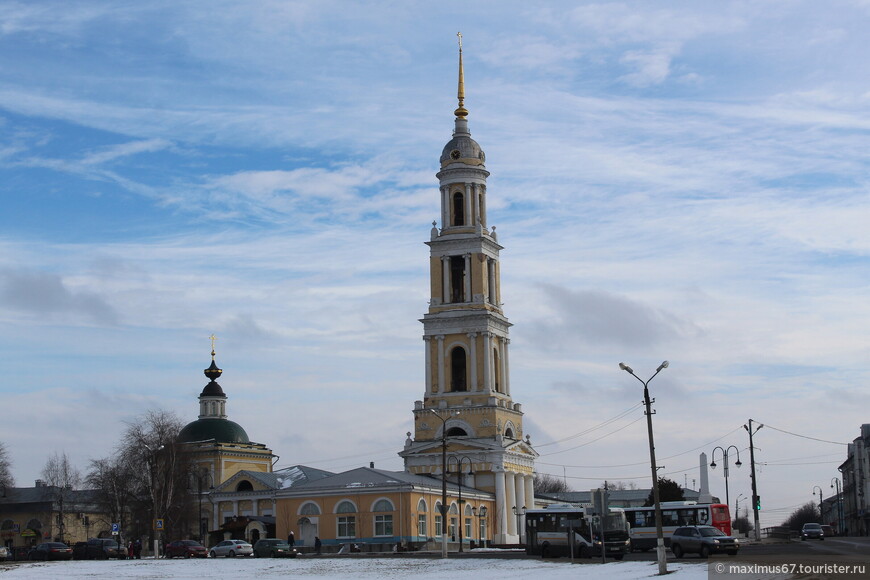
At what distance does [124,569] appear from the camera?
167ft

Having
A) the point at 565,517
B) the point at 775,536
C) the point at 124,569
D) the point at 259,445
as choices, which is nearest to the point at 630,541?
the point at 565,517

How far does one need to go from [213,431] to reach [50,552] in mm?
51756

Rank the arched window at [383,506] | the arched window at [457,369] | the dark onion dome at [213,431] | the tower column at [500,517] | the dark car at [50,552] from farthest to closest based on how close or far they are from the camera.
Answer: the dark onion dome at [213,431], the arched window at [457,369], the tower column at [500,517], the arched window at [383,506], the dark car at [50,552]

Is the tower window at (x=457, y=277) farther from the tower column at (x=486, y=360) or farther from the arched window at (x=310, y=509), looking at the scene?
the arched window at (x=310, y=509)

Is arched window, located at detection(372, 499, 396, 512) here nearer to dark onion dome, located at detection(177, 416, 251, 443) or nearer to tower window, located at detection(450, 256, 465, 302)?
tower window, located at detection(450, 256, 465, 302)

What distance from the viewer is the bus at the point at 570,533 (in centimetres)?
5428

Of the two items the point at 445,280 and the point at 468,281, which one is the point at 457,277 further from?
the point at 468,281

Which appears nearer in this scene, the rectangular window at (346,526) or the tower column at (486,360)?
the rectangular window at (346,526)

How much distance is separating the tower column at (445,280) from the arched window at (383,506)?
78.8ft

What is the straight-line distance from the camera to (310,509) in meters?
82.4

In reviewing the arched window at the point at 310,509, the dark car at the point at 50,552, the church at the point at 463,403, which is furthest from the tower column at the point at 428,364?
the dark car at the point at 50,552

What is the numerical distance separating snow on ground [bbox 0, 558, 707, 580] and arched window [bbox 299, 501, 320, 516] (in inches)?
Result: 922

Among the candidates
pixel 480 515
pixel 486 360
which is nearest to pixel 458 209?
pixel 486 360

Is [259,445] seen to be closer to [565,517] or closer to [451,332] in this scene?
[451,332]
